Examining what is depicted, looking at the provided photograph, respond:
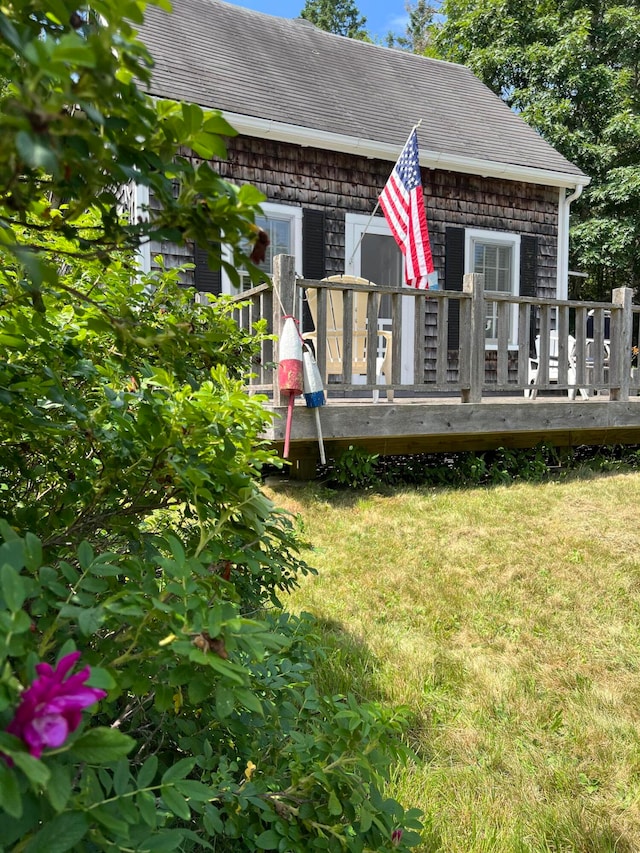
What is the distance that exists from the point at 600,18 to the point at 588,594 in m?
22.1

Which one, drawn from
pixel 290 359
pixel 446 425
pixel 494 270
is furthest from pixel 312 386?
pixel 494 270

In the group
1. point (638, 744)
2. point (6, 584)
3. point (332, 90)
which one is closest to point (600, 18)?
point (332, 90)

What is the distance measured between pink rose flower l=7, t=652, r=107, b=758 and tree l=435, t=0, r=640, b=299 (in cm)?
1913

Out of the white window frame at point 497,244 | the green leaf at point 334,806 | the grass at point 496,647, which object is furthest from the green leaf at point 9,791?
the white window frame at point 497,244

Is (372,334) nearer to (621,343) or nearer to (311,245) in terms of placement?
(621,343)

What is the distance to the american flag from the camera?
671 centimetres

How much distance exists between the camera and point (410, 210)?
6.82 meters

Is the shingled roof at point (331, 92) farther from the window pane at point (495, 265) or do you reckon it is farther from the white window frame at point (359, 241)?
the window pane at point (495, 265)

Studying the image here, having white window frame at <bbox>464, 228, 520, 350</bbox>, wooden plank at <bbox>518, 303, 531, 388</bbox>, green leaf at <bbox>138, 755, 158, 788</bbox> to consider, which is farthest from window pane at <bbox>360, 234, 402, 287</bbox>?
green leaf at <bbox>138, 755, 158, 788</bbox>

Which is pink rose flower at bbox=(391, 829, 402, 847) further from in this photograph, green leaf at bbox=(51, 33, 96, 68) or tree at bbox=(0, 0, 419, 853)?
green leaf at bbox=(51, 33, 96, 68)

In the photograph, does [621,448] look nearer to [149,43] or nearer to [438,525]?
[438,525]

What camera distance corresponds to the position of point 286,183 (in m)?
8.42

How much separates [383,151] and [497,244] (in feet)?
7.97

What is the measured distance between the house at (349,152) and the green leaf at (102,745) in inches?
290
